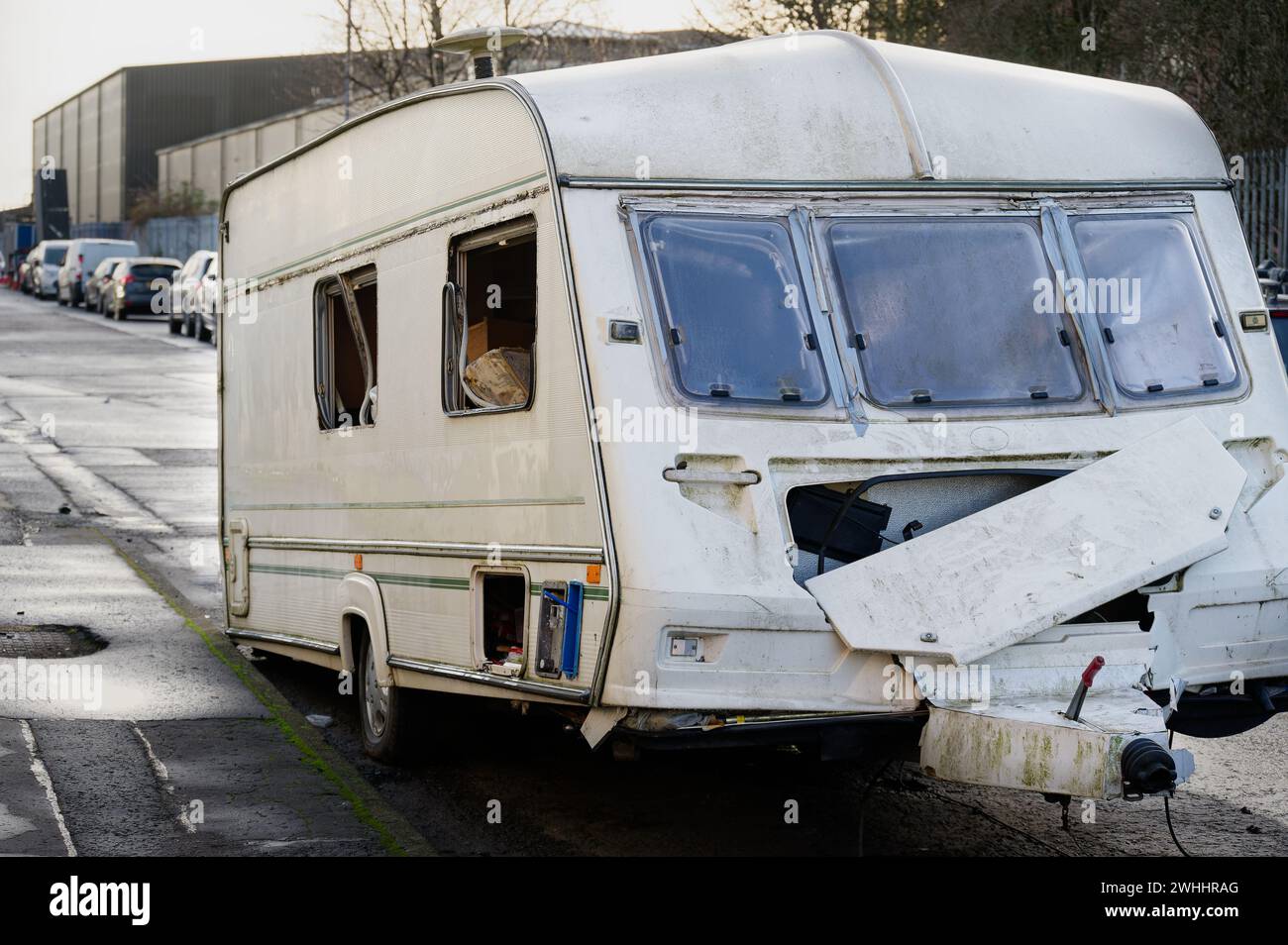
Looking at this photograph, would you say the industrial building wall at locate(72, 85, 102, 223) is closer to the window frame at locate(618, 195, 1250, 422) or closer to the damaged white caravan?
the damaged white caravan

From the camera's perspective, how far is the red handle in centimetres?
577

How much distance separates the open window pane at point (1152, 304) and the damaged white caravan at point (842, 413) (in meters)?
0.01

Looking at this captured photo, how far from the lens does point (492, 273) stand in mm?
7305

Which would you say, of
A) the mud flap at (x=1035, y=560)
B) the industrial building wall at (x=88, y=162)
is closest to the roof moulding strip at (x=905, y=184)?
the mud flap at (x=1035, y=560)

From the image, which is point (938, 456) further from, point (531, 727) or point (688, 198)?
point (531, 727)

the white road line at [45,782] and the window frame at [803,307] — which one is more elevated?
the window frame at [803,307]

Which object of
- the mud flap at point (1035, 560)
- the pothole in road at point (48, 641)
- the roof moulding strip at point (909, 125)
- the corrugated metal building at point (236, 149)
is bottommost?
the pothole in road at point (48, 641)

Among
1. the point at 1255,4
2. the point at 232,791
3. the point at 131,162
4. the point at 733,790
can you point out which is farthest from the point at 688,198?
the point at 131,162

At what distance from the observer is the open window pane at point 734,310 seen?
632 cm

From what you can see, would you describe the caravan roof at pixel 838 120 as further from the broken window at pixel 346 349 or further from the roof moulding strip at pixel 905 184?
the broken window at pixel 346 349

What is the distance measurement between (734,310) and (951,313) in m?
0.87

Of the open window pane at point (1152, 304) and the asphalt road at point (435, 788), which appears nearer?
the open window pane at point (1152, 304)

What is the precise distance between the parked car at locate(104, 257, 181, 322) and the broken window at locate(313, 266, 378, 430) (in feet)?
109
